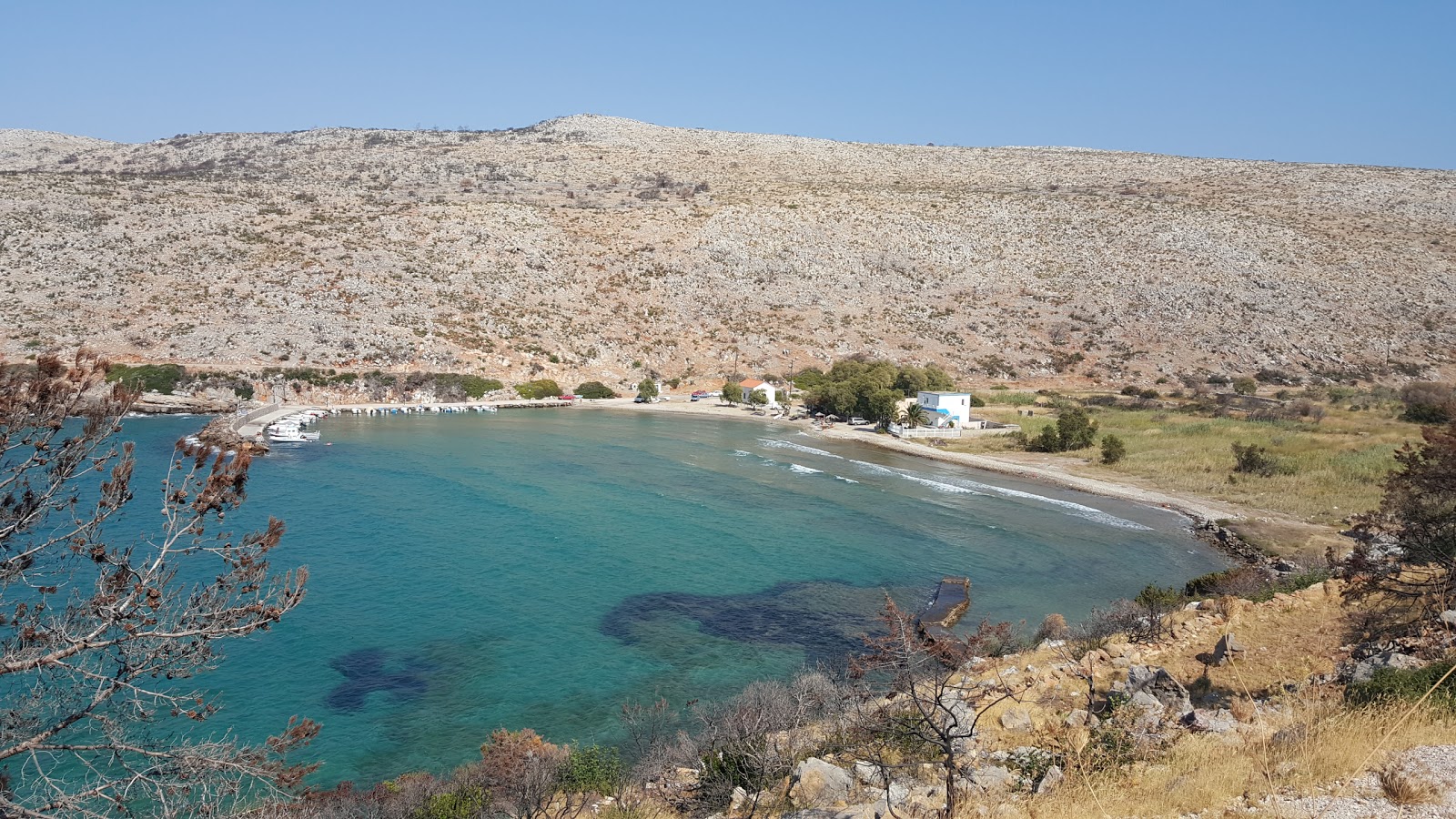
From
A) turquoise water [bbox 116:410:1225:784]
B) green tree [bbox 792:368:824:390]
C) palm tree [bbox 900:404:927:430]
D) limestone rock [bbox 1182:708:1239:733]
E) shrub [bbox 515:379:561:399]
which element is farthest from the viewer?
green tree [bbox 792:368:824:390]

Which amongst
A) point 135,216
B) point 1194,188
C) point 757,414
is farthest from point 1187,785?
point 1194,188

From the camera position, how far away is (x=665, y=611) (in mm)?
24266

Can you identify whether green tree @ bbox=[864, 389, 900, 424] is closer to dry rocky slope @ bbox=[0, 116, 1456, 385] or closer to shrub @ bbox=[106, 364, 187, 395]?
dry rocky slope @ bbox=[0, 116, 1456, 385]

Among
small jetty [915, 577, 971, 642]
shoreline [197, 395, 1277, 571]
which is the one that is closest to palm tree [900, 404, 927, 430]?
shoreline [197, 395, 1277, 571]

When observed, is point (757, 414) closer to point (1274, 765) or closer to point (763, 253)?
point (763, 253)

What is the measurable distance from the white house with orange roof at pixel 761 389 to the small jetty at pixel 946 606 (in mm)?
46296

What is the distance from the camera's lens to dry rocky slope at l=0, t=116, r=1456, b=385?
74.8 meters

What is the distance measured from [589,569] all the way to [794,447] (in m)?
29.3

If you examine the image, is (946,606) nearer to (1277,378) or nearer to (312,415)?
(312,415)

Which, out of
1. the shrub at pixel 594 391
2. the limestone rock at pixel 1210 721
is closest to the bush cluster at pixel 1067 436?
the shrub at pixel 594 391

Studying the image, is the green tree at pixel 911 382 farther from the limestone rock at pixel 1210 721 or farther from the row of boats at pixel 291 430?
the limestone rock at pixel 1210 721

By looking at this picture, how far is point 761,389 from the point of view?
7356 cm

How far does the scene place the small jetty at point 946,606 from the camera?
22047 millimetres

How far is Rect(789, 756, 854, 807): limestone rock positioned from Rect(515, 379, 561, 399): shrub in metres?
66.7
